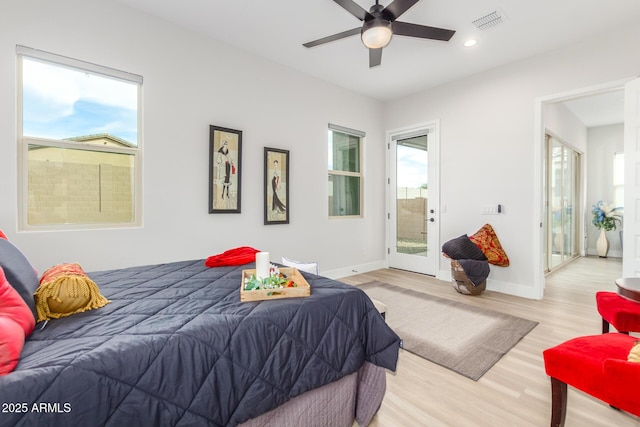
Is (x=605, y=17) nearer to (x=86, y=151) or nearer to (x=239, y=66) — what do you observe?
(x=239, y=66)

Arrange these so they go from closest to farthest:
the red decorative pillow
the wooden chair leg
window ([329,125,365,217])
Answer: the red decorative pillow < the wooden chair leg < window ([329,125,365,217])

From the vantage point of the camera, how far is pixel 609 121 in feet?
19.9

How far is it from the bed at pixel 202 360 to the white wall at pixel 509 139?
10.1 feet

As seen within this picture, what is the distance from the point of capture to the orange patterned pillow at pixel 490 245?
3785 mm

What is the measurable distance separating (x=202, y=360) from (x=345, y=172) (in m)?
4.00

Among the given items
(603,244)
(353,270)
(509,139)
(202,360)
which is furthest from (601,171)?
(202,360)

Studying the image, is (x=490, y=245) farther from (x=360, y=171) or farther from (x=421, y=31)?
(x=421, y=31)

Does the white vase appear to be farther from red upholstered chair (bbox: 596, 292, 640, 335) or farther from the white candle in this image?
the white candle

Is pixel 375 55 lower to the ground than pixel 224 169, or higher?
higher

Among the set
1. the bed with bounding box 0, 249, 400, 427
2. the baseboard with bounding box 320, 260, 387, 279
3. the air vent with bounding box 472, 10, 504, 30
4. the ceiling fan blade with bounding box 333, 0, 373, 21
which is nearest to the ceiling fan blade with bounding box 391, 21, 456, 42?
the ceiling fan blade with bounding box 333, 0, 373, 21

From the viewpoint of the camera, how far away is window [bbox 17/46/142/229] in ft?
7.77

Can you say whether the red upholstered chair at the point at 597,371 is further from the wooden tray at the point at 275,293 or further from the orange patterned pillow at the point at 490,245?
the orange patterned pillow at the point at 490,245

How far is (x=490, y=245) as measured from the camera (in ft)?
12.6

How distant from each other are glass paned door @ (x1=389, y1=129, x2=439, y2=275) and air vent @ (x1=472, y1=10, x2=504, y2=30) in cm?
182
